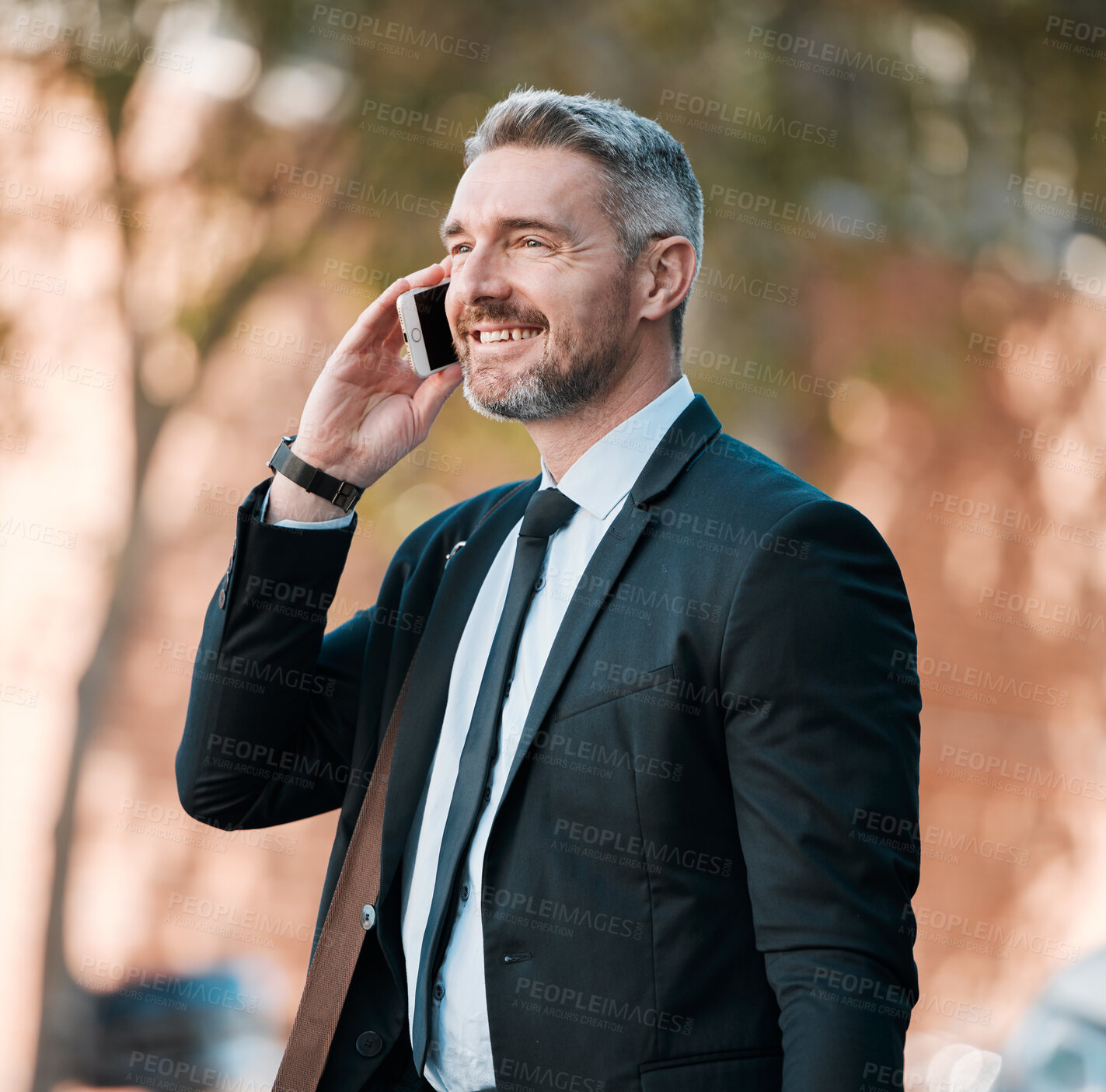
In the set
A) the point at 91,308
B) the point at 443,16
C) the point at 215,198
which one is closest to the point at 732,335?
the point at 443,16

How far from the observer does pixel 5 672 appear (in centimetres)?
531

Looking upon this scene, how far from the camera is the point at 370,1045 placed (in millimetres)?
1740

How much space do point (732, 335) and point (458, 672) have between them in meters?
3.45

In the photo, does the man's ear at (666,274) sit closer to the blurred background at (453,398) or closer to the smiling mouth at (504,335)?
the smiling mouth at (504,335)

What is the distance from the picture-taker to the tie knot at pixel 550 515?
183 cm

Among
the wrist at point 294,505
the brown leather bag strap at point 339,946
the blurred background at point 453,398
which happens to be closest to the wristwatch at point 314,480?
the wrist at point 294,505

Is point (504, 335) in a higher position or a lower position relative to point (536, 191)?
lower

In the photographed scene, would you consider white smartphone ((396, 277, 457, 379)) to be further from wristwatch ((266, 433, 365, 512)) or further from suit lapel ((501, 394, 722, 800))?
suit lapel ((501, 394, 722, 800))

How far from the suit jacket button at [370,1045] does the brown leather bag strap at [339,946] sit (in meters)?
0.05

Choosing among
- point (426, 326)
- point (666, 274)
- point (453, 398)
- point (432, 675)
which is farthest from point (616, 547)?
point (453, 398)

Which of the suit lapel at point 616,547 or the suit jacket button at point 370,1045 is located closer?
the suit lapel at point 616,547

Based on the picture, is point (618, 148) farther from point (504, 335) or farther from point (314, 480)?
point (314, 480)

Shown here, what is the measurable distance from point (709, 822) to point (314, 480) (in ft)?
2.95

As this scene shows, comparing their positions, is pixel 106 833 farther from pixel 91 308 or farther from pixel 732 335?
pixel 732 335
